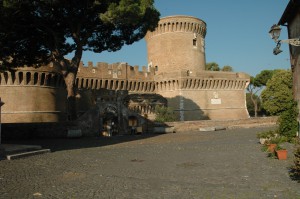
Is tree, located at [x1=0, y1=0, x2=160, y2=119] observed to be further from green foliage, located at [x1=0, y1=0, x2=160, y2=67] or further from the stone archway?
the stone archway

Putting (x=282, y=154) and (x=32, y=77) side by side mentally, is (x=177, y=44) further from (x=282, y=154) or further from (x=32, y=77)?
(x=282, y=154)

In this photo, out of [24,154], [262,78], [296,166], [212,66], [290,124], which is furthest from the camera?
[212,66]

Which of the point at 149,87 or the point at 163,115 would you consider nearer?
the point at 163,115

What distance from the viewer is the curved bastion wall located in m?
24.8

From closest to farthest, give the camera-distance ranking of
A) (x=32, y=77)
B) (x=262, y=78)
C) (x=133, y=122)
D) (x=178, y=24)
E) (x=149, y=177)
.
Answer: (x=149, y=177), (x=133, y=122), (x=32, y=77), (x=178, y=24), (x=262, y=78)

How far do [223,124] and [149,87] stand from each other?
1181 centimetres

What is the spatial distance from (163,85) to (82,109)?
10197 mm

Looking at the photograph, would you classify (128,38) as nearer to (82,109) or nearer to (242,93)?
(82,109)

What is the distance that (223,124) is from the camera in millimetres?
26203

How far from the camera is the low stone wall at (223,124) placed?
80.2ft

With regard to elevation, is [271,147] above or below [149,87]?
below

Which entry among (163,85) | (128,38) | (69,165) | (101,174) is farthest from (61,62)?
(163,85)

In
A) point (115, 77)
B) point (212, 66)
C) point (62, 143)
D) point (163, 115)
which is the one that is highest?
point (212, 66)

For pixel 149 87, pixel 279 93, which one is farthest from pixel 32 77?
pixel 279 93
